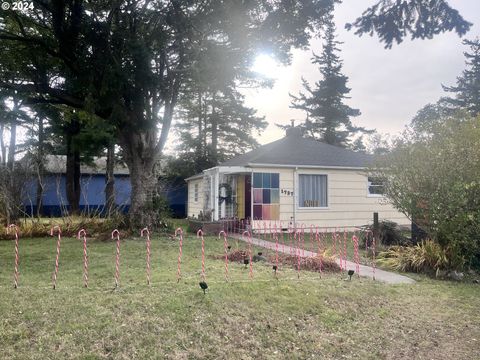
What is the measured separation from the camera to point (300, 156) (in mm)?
17938

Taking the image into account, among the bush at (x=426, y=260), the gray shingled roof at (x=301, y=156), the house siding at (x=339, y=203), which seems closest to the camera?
the bush at (x=426, y=260)

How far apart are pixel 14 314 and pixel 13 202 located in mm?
11617

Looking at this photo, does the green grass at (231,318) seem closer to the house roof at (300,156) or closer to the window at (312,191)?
the house roof at (300,156)

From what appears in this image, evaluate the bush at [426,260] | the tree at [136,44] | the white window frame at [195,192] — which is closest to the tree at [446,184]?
the bush at [426,260]

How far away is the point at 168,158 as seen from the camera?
32.3 metres

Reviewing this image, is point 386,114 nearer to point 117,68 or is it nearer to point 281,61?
point 281,61

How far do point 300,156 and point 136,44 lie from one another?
9007mm

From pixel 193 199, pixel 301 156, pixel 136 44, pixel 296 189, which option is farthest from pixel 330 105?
pixel 136 44

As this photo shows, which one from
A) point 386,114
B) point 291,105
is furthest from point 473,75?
point 386,114

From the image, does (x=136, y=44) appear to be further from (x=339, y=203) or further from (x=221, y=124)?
(x=221, y=124)

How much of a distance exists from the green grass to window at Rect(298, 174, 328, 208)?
982 centimetres

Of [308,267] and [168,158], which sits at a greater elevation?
[168,158]

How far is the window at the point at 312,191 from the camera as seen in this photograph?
57.4ft

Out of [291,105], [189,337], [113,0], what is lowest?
[189,337]
